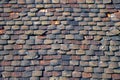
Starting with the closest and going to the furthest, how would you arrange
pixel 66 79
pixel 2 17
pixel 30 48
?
pixel 66 79, pixel 30 48, pixel 2 17

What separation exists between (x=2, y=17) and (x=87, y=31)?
1.83 metres

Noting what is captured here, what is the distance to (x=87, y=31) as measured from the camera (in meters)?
4.48

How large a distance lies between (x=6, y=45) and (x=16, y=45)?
0.66 feet

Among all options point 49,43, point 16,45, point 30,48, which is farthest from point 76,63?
point 16,45

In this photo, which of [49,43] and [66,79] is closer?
[66,79]

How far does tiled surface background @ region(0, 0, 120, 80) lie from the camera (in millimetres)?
4109

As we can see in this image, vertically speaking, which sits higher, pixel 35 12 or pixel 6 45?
pixel 35 12

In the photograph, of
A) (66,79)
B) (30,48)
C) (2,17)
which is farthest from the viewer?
(2,17)

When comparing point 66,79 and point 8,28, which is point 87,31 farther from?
point 8,28

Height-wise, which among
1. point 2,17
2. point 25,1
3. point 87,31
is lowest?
point 87,31

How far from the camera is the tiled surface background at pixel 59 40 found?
4.11m

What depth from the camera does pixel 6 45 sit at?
4363 mm

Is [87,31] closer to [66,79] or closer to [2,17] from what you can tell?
[66,79]

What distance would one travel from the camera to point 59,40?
439 cm
